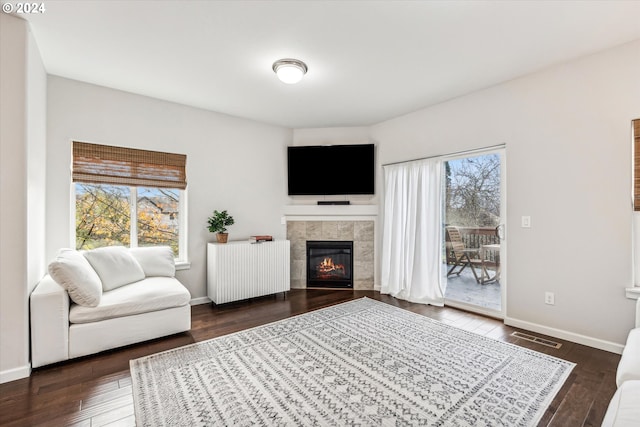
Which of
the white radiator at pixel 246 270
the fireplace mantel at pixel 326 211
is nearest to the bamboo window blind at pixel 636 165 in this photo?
the fireplace mantel at pixel 326 211

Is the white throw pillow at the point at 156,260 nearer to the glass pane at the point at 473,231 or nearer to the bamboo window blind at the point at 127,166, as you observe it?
the bamboo window blind at the point at 127,166

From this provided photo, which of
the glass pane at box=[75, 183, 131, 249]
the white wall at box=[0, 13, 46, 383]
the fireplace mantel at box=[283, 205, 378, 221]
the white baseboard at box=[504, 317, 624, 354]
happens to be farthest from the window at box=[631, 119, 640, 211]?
the glass pane at box=[75, 183, 131, 249]

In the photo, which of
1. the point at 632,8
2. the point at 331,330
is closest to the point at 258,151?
the point at 331,330

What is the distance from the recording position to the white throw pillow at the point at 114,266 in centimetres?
288

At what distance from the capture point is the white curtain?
3877 millimetres

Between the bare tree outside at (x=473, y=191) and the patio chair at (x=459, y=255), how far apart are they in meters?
0.14

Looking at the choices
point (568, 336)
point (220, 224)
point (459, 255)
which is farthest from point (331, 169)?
point (568, 336)

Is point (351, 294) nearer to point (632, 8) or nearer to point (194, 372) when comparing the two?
point (194, 372)

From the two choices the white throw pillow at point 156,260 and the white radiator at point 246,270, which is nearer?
the white throw pillow at point 156,260

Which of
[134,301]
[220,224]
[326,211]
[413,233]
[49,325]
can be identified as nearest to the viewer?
[49,325]

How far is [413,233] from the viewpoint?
13.4ft

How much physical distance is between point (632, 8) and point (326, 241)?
3.90m

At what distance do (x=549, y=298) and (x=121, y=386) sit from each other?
12.4 ft

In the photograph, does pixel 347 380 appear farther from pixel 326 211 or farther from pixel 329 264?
pixel 326 211
